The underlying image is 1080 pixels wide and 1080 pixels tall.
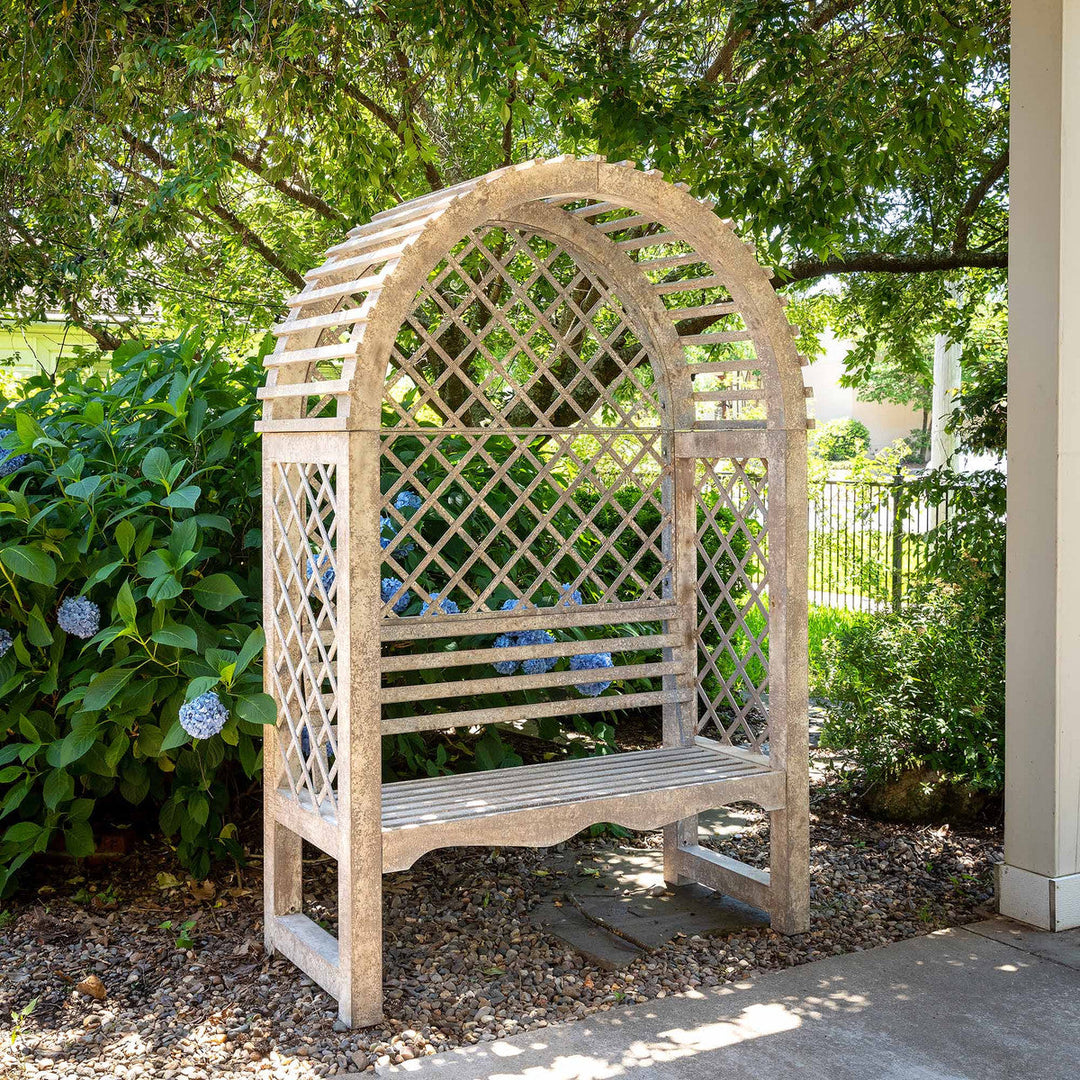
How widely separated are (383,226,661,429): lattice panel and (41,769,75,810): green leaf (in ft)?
4.96

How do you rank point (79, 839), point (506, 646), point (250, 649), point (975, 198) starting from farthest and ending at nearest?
point (975, 198) < point (506, 646) < point (79, 839) < point (250, 649)

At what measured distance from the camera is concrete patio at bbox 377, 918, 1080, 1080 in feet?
8.91

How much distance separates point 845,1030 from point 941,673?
2.05 m

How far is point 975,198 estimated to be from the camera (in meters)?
6.37

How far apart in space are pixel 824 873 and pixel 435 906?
1399 millimetres

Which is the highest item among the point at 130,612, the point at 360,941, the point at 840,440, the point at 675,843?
the point at 840,440

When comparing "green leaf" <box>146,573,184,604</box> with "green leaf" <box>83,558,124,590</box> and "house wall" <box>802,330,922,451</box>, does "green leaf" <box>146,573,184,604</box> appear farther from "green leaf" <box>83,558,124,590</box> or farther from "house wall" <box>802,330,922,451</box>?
"house wall" <box>802,330,922,451</box>

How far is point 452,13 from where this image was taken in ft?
14.9

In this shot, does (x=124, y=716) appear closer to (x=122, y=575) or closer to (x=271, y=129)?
(x=122, y=575)

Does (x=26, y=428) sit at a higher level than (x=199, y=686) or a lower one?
higher

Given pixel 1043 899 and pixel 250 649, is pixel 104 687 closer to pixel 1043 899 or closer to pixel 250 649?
pixel 250 649

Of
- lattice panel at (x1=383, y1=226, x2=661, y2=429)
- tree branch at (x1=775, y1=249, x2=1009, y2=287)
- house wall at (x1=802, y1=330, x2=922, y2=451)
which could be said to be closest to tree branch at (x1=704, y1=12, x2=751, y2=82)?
tree branch at (x1=775, y1=249, x2=1009, y2=287)

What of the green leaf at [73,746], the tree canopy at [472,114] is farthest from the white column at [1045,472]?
the green leaf at [73,746]

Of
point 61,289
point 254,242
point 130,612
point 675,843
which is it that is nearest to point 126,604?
point 130,612
